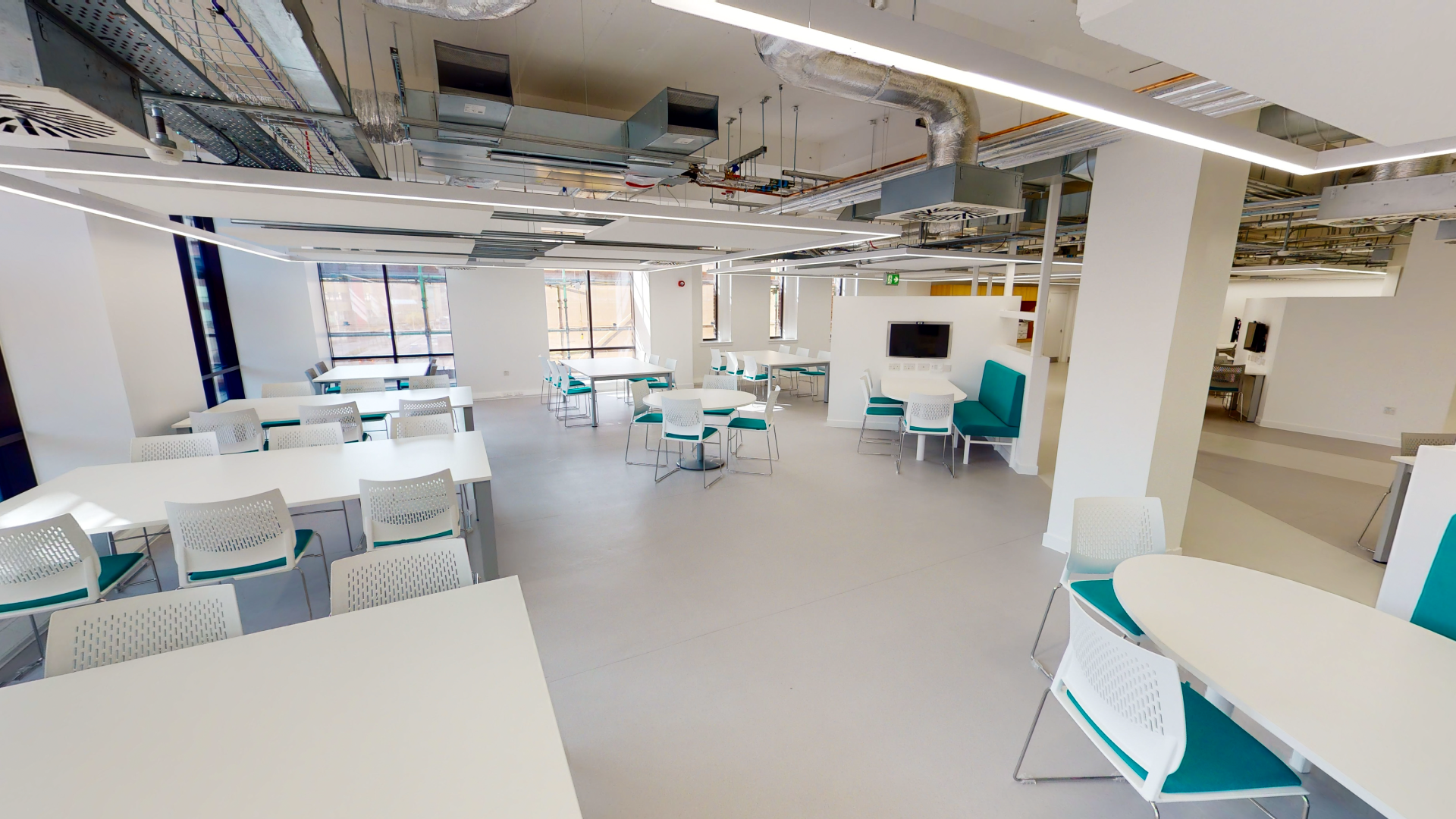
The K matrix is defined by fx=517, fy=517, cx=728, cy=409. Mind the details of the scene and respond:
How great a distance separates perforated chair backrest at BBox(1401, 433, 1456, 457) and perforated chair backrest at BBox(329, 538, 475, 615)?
20.8 ft

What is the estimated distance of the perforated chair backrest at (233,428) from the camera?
4.43 metres

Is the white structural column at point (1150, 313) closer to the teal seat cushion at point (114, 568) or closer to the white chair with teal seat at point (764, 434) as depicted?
the white chair with teal seat at point (764, 434)

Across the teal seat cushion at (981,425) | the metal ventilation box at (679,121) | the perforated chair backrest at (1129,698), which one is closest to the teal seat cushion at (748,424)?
the teal seat cushion at (981,425)

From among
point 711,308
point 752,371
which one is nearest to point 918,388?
point 752,371

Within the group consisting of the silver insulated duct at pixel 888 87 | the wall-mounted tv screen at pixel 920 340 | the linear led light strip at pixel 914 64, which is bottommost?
the wall-mounted tv screen at pixel 920 340

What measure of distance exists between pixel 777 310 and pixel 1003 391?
28.1 feet

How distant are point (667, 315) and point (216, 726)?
34.3 feet

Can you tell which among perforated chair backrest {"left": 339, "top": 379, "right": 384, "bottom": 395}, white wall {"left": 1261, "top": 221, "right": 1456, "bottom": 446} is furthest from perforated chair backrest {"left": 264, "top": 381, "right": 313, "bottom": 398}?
white wall {"left": 1261, "top": 221, "right": 1456, "bottom": 446}

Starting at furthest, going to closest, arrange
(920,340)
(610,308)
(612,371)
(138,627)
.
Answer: (610,308) → (612,371) → (920,340) → (138,627)

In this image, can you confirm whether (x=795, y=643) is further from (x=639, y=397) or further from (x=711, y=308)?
(x=711, y=308)

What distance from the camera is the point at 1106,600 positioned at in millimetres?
2412

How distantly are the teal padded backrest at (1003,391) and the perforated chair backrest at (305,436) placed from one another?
651 cm

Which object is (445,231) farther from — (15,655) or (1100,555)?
(1100,555)

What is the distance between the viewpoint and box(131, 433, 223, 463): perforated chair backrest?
12.1 ft
